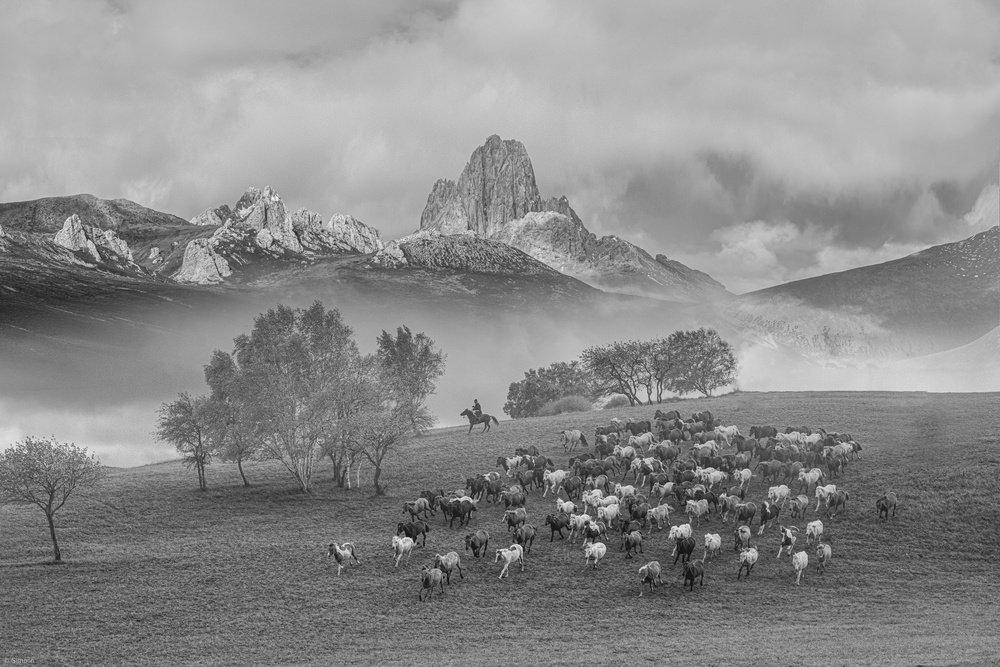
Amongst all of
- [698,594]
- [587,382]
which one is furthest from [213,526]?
[587,382]

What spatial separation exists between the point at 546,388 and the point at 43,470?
3742 inches

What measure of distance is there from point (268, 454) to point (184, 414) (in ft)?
31.2

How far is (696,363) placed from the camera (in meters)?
117

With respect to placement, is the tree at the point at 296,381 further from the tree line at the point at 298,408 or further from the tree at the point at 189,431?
the tree at the point at 189,431

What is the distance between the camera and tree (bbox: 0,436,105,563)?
145ft

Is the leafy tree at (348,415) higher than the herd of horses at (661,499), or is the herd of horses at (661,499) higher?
the leafy tree at (348,415)

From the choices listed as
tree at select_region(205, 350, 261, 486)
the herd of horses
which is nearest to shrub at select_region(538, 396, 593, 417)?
the herd of horses

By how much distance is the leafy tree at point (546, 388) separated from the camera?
5207 inches

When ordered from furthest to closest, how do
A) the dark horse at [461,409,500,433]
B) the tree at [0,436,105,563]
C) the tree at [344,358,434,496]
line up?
the dark horse at [461,409,500,433] → the tree at [344,358,434,496] → the tree at [0,436,105,563]

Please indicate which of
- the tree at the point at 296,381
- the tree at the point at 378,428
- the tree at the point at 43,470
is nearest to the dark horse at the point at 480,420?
the tree at the point at 296,381

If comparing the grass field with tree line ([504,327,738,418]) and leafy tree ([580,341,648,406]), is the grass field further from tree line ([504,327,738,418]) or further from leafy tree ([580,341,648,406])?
leafy tree ([580,341,648,406])

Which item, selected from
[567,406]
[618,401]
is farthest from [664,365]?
[567,406]

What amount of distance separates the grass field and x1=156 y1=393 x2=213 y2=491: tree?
215 inches

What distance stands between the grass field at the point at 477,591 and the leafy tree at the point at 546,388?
75604 millimetres
